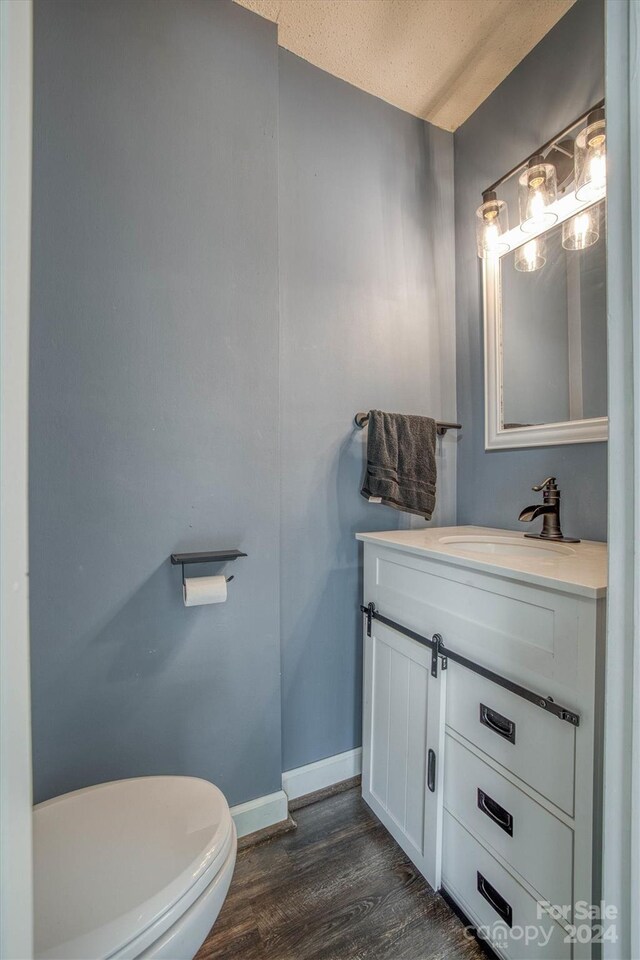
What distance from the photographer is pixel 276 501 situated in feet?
4.30

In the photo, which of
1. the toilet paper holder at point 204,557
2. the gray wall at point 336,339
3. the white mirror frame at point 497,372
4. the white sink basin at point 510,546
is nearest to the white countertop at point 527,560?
the white sink basin at point 510,546

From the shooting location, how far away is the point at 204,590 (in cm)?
108

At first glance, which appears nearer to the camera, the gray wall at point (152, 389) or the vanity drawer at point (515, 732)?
the vanity drawer at point (515, 732)

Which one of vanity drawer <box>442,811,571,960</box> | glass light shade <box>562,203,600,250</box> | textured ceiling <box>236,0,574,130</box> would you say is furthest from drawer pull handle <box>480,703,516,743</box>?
textured ceiling <box>236,0,574,130</box>

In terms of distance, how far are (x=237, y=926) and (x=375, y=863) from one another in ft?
1.31

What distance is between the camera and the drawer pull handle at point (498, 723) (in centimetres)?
84

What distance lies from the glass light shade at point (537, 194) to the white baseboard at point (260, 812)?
2.09m

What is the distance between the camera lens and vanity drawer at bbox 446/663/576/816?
738 mm

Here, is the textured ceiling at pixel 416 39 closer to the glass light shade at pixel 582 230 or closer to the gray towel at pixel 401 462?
the glass light shade at pixel 582 230

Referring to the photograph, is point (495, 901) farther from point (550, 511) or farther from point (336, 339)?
point (336, 339)

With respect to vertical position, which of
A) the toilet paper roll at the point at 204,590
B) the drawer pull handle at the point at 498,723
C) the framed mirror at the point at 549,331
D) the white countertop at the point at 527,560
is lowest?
the drawer pull handle at the point at 498,723

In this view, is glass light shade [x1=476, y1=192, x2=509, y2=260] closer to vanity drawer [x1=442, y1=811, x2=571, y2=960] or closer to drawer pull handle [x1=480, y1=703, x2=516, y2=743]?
drawer pull handle [x1=480, y1=703, x2=516, y2=743]

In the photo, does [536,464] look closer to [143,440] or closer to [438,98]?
[143,440]

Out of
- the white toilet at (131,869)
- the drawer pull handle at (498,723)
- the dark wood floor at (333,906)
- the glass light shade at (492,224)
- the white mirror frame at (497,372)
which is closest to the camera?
the white toilet at (131,869)
